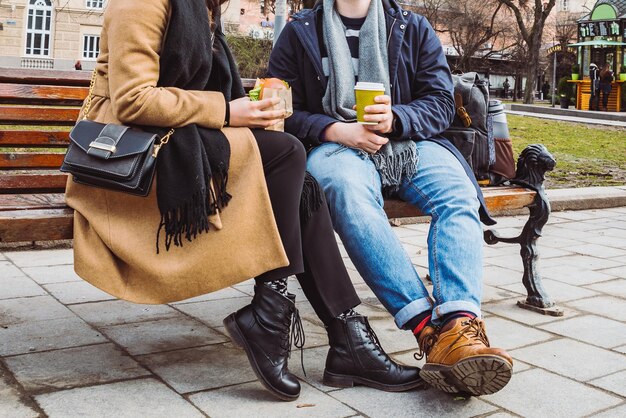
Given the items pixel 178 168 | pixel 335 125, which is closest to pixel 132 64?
pixel 178 168

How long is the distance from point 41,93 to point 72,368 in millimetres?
1514

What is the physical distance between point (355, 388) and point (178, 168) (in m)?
1.00

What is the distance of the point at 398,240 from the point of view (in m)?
2.95

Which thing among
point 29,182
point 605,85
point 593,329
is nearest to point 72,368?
point 29,182

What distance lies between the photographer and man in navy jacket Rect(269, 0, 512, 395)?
8.99 ft

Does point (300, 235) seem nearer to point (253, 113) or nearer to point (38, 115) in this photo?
point (253, 113)

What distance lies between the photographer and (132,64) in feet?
8.59

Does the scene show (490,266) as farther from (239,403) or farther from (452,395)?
(239,403)

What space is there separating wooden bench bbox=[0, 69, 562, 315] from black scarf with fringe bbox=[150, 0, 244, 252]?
0.54 metres

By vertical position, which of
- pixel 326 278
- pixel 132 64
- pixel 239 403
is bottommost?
pixel 239 403

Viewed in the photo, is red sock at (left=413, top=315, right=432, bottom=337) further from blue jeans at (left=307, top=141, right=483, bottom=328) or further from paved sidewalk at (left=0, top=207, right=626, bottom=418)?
paved sidewalk at (left=0, top=207, right=626, bottom=418)

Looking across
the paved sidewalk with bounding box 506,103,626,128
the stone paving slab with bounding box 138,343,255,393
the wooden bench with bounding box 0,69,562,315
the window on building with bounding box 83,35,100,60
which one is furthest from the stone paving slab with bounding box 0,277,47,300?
the window on building with bounding box 83,35,100,60


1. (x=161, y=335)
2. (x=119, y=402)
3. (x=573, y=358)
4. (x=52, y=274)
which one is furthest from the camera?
(x=52, y=274)

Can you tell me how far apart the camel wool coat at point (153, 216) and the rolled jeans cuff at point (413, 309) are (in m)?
0.52
